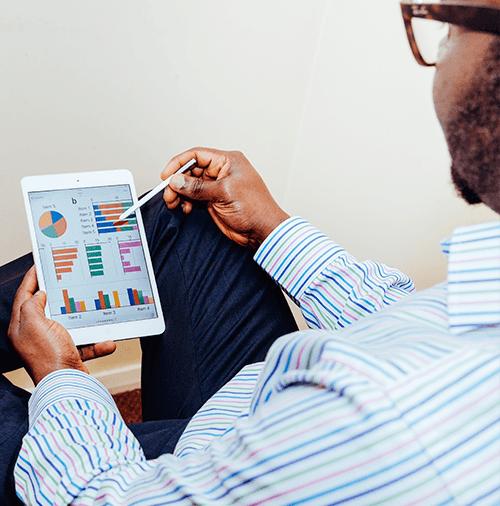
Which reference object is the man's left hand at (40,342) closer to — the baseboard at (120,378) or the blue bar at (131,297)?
the blue bar at (131,297)

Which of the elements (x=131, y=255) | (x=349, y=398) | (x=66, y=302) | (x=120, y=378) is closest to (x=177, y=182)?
(x=131, y=255)

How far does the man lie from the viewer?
334mm

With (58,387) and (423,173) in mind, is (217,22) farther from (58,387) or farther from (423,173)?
(58,387)

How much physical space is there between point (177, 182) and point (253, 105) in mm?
399

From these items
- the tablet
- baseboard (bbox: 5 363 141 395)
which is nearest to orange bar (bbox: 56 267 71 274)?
the tablet

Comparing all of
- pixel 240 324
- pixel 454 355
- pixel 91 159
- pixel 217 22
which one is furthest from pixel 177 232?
pixel 454 355

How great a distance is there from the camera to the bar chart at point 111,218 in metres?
0.80

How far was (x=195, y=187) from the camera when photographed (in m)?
0.79

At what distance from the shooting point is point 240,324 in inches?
30.1

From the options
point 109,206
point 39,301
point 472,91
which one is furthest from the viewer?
point 109,206

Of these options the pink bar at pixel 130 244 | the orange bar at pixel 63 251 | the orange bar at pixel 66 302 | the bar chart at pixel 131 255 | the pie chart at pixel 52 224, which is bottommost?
the orange bar at pixel 66 302

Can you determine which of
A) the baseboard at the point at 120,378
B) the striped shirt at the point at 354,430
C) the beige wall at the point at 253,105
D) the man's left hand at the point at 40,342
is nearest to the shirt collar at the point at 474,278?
the striped shirt at the point at 354,430

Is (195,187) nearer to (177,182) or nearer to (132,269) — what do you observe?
(177,182)

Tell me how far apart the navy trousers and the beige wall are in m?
0.23
